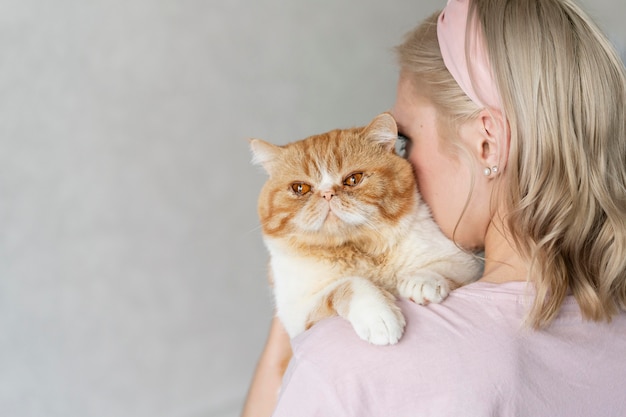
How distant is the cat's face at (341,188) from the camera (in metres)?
1.50

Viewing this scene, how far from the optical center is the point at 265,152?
1697 mm

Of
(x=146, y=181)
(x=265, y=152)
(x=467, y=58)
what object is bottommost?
(x=146, y=181)

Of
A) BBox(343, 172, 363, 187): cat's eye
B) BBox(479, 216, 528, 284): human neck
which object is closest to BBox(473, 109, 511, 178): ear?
BBox(479, 216, 528, 284): human neck

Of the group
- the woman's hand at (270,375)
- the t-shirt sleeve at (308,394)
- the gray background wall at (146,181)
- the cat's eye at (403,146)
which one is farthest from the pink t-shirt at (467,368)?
the gray background wall at (146,181)

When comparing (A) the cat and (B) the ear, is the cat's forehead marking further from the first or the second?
(B) the ear

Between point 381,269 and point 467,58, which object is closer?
point 467,58

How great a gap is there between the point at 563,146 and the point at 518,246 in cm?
18

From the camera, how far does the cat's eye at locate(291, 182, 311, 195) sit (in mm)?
1576

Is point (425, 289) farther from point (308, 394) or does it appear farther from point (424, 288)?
point (308, 394)

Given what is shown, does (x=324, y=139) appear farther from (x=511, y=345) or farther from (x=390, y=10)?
(x=390, y=10)

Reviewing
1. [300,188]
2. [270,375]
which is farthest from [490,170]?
[270,375]

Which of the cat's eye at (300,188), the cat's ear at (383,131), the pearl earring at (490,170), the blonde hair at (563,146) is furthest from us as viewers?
the cat's eye at (300,188)

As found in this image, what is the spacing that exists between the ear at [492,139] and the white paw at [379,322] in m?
0.31

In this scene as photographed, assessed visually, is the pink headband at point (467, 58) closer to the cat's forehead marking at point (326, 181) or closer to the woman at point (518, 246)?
the woman at point (518, 246)
